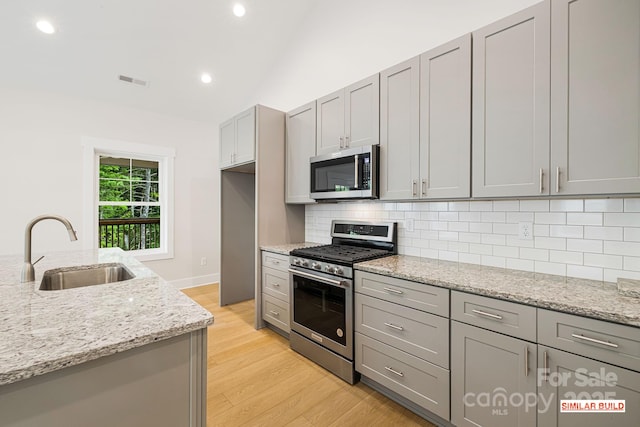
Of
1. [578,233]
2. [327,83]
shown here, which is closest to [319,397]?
[578,233]

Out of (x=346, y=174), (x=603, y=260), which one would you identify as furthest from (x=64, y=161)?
(x=603, y=260)

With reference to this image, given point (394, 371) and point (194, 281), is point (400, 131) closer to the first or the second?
point (394, 371)

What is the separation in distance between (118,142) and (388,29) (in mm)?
3683

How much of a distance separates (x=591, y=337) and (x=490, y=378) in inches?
19.8

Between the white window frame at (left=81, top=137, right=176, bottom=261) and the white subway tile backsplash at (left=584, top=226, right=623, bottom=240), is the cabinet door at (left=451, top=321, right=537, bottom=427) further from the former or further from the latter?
the white window frame at (left=81, top=137, right=176, bottom=261)

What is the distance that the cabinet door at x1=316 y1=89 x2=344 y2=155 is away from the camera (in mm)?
2654

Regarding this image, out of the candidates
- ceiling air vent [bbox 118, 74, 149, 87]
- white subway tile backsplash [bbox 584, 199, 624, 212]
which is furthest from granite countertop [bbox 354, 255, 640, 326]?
ceiling air vent [bbox 118, 74, 149, 87]

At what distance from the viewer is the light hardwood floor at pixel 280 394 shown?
1809mm

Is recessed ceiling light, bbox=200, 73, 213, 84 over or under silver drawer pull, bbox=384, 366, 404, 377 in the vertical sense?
over

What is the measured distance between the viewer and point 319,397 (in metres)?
2.02

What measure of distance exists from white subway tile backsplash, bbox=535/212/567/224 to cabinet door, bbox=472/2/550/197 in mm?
363

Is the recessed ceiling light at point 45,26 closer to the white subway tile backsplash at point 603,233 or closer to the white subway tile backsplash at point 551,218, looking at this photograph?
the white subway tile backsplash at point 551,218

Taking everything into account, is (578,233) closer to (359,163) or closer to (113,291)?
(359,163)

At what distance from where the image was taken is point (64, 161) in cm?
354
